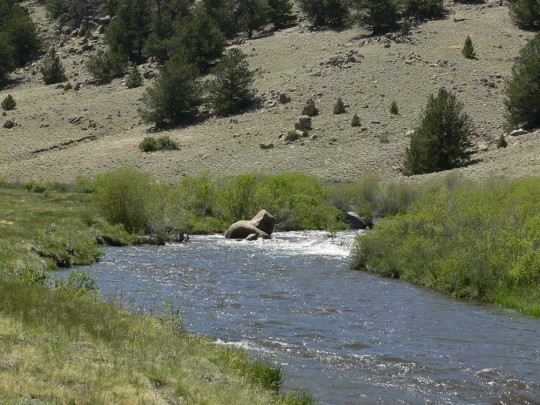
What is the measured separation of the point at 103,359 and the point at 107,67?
321ft

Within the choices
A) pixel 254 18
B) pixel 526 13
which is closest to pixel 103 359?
pixel 526 13

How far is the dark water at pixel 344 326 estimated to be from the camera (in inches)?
570

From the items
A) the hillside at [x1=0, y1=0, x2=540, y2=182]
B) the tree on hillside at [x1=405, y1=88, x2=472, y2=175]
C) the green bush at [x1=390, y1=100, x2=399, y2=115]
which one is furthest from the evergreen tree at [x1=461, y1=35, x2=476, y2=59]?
the tree on hillside at [x1=405, y1=88, x2=472, y2=175]

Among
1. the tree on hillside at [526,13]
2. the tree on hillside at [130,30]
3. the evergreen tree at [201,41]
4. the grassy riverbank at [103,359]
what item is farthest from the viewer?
the tree on hillside at [130,30]

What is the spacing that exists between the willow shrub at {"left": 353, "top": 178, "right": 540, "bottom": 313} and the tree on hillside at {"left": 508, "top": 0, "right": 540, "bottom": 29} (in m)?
68.5

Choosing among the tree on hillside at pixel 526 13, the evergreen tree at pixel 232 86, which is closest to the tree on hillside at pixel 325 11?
the tree on hillside at pixel 526 13

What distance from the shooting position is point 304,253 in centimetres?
3503

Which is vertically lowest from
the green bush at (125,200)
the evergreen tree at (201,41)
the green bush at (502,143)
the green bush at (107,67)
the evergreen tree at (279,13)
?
the green bush at (502,143)

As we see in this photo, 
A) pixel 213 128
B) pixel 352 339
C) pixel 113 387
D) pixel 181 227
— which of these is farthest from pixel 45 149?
pixel 113 387

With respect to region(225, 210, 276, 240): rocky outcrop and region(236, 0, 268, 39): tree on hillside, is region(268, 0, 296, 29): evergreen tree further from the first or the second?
region(225, 210, 276, 240): rocky outcrop

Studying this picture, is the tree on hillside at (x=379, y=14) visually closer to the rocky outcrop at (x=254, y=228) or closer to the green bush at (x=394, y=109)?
the green bush at (x=394, y=109)

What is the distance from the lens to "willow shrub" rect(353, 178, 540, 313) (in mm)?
23250

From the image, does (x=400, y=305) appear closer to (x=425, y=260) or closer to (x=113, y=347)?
(x=425, y=260)

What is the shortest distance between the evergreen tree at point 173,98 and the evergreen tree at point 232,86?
2.32 meters
